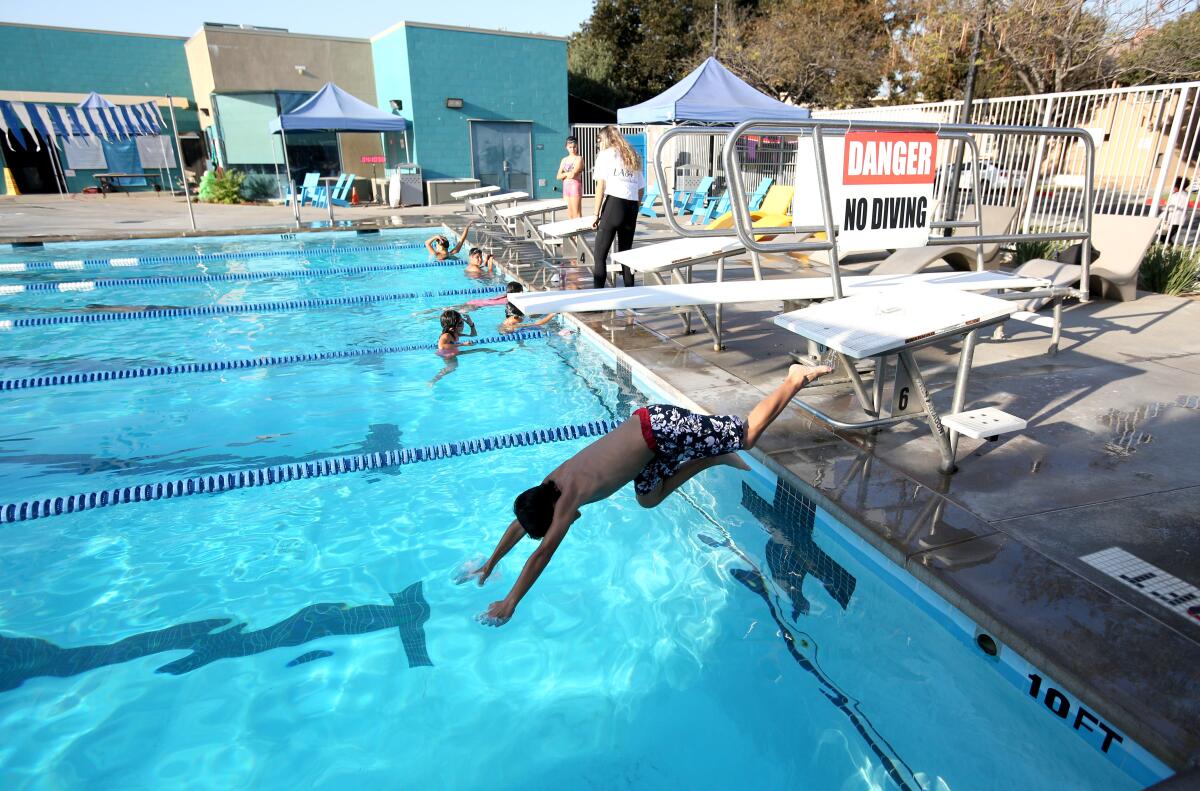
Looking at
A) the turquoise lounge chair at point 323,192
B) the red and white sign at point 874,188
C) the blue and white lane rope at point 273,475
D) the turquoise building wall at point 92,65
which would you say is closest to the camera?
the blue and white lane rope at point 273,475

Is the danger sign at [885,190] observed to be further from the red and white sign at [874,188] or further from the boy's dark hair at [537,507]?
the boy's dark hair at [537,507]

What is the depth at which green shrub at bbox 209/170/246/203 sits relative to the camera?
21047mm

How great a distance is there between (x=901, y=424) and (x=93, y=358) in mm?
7532

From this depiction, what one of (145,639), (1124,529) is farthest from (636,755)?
(145,639)

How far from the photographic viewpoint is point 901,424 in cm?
393

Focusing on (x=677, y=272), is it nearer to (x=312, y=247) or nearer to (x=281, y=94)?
(x=312, y=247)

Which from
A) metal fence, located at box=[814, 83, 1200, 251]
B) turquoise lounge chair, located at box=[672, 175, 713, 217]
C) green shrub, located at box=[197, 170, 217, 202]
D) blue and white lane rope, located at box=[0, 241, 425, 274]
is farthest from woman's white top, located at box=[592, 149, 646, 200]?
green shrub, located at box=[197, 170, 217, 202]

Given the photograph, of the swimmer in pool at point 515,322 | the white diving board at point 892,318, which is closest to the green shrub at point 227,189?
the swimmer in pool at point 515,322

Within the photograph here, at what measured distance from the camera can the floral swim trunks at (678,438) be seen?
2.95 metres

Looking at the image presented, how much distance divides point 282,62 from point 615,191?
19984 mm

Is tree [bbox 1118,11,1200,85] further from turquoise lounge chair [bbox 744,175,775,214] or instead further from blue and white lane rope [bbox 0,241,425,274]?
blue and white lane rope [bbox 0,241,425,274]

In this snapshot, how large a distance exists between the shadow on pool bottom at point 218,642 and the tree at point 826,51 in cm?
2434

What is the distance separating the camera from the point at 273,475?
4.14 meters

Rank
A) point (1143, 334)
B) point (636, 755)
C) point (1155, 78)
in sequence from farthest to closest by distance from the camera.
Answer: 1. point (1155, 78)
2. point (1143, 334)
3. point (636, 755)
